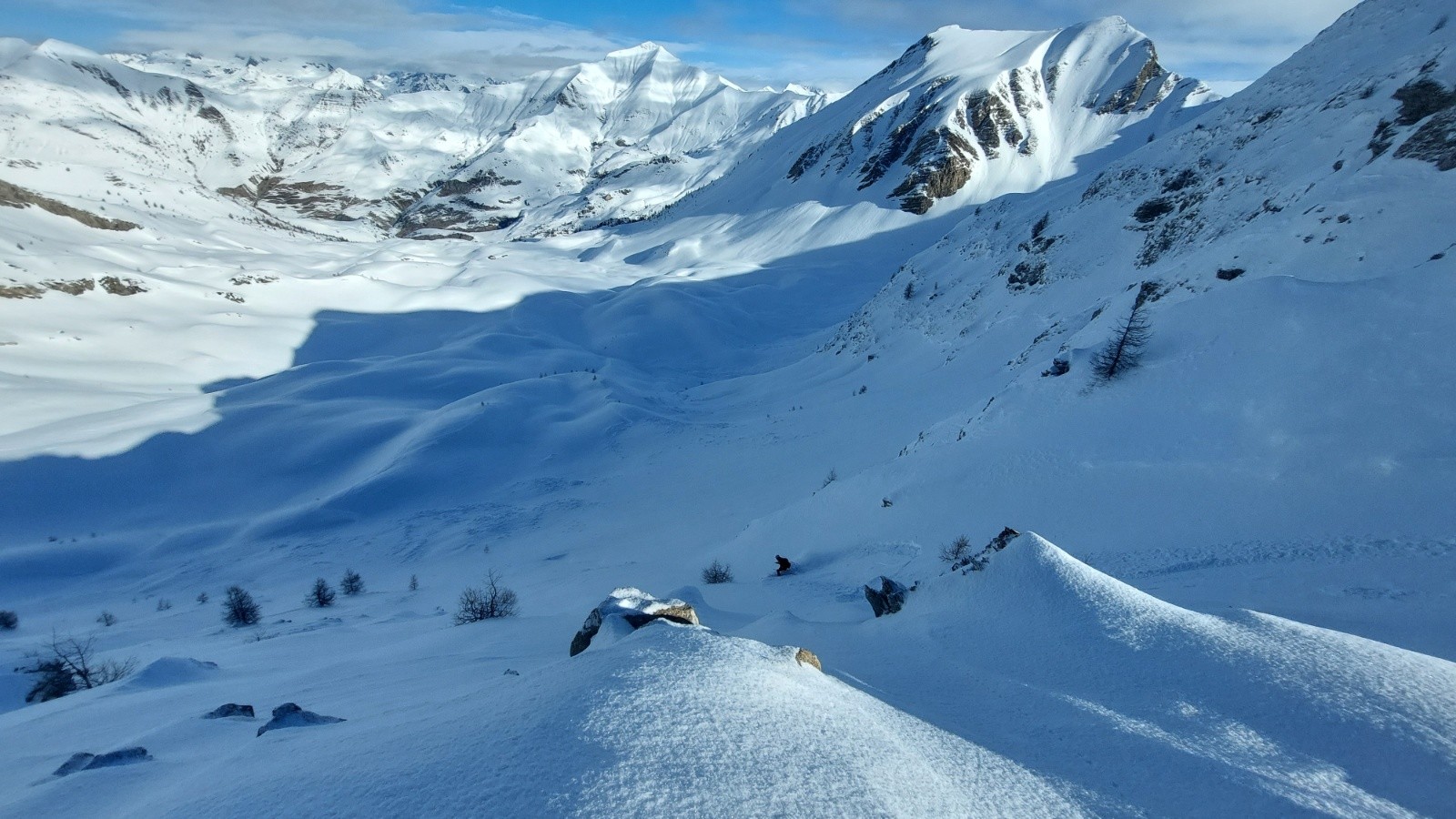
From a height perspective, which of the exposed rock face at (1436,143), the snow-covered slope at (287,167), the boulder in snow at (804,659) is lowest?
the boulder in snow at (804,659)

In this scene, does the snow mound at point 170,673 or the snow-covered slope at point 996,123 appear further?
the snow-covered slope at point 996,123

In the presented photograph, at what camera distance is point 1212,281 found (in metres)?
11.6

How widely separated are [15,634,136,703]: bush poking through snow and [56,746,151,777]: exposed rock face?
4642mm

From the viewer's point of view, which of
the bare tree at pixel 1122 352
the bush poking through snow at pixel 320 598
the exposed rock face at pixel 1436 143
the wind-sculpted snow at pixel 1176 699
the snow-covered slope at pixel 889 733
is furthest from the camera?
the bush poking through snow at pixel 320 598

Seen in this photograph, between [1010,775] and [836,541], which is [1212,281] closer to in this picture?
[836,541]

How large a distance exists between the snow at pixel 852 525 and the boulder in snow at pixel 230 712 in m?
0.37

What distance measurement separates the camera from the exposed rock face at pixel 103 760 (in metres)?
3.63

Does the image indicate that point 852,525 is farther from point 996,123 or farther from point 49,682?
point 996,123

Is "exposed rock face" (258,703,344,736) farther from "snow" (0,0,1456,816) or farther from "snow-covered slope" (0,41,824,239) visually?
"snow-covered slope" (0,41,824,239)

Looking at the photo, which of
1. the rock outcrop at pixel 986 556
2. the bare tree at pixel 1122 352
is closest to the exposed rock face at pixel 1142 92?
the bare tree at pixel 1122 352

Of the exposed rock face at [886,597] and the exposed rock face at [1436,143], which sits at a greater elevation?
the exposed rock face at [1436,143]

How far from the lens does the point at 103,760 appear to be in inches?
143

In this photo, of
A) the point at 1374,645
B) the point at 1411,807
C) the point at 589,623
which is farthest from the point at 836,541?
the point at 1411,807

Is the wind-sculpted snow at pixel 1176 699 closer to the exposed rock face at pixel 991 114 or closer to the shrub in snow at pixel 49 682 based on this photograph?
the shrub in snow at pixel 49 682
